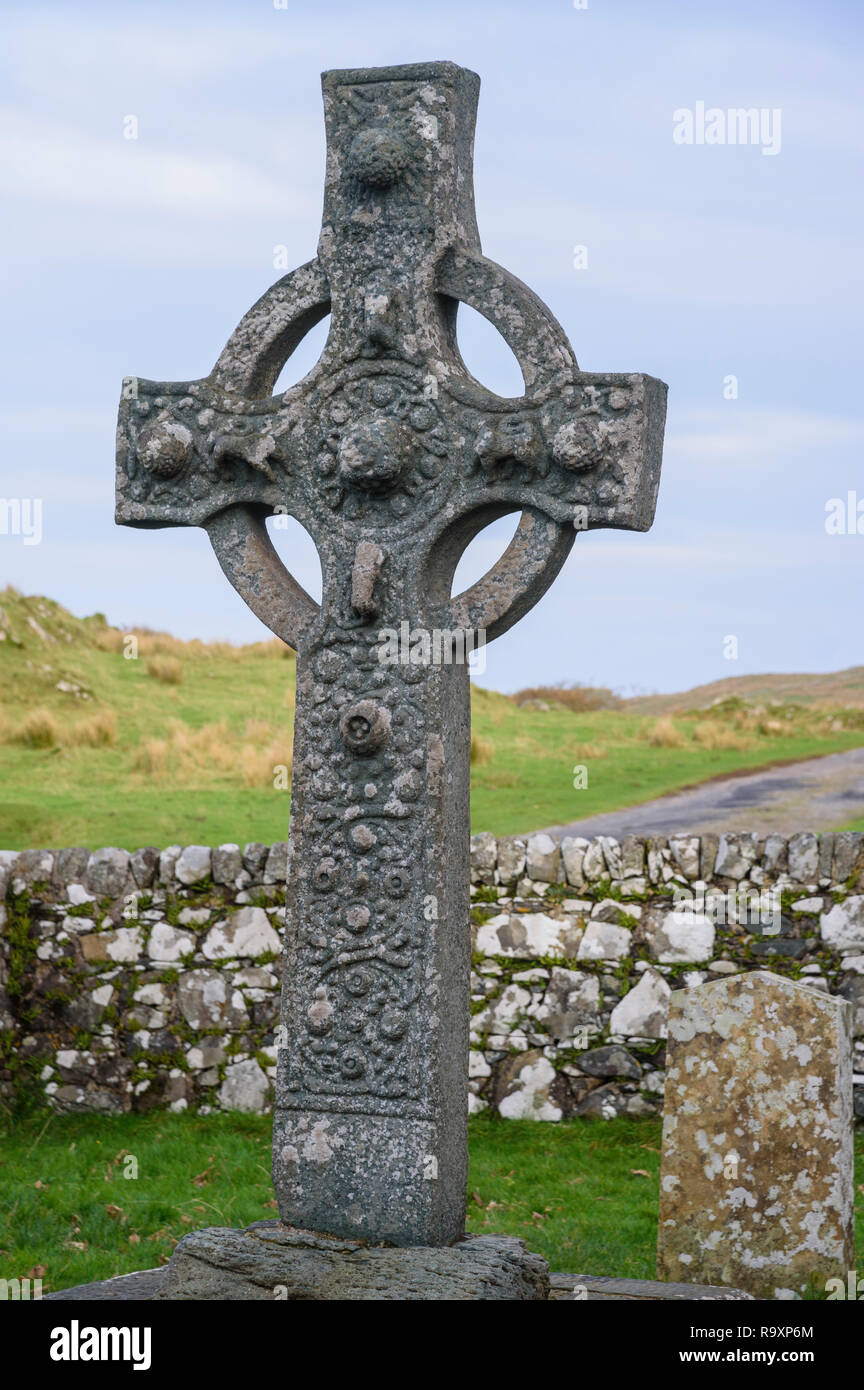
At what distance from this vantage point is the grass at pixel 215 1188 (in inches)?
299

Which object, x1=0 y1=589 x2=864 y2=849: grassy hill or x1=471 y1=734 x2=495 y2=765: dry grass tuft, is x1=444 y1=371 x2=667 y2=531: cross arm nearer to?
x1=0 y1=589 x2=864 y2=849: grassy hill

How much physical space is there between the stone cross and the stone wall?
5.07 metres

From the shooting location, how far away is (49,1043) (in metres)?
10.6

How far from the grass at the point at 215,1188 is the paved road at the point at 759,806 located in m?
5.72

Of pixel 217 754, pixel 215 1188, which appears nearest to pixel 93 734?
pixel 217 754

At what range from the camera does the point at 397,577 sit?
5.19 meters

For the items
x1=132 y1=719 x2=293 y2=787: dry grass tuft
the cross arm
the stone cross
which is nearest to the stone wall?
the stone cross

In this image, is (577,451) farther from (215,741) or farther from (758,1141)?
(215,741)

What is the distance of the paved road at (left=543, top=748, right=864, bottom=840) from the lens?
15.9m

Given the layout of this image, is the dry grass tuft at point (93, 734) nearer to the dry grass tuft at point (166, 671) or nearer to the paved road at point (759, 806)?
the dry grass tuft at point (166, 671)

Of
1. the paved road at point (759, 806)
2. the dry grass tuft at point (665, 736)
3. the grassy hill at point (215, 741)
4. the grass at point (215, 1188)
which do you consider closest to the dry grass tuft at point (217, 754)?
the grassy hill at point (215, 741)

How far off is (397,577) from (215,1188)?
4.86m
